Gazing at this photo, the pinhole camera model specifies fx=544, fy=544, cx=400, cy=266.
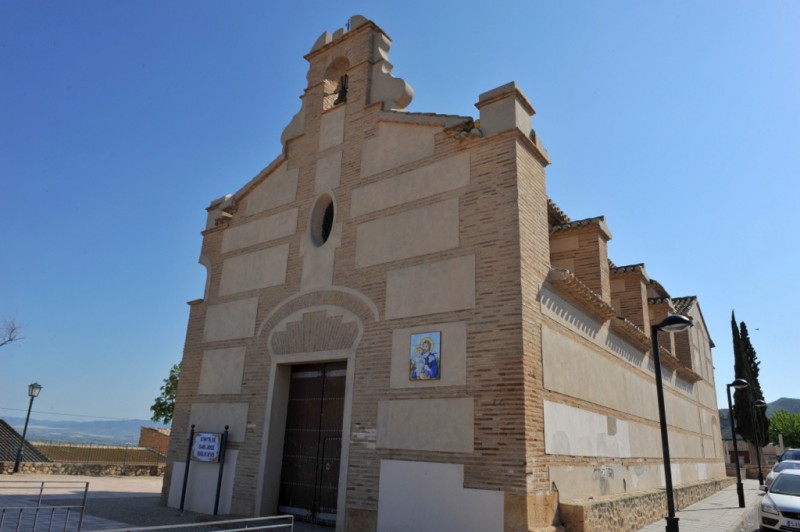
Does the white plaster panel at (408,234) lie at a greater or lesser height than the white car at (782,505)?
greater

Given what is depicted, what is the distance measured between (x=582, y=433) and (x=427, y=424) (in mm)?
3051

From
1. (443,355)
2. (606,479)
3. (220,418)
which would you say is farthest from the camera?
(220,418)

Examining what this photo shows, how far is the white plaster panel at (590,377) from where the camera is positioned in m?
9.27

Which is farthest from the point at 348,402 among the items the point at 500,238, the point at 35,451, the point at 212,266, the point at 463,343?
the point at 35,451

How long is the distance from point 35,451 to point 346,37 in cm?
2030

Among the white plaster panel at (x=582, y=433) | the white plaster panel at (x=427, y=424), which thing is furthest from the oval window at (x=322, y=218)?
the white plaster panel at (x=582, y=433)

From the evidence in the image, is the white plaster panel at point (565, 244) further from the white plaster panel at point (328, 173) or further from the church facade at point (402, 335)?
the white plaster panel at point (328, 173)

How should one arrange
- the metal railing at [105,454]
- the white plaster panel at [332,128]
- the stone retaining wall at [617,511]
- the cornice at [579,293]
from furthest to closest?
1. the metal railing at [105,454]
2. the white plaster panel at [332,128]
3. the cornice at [579,293]
4. the stone retaining wall at [617,511]

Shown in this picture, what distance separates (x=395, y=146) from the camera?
1128cm

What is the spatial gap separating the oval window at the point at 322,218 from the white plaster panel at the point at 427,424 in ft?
14.2

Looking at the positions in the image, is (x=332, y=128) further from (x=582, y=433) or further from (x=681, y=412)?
(x=681, y=412)

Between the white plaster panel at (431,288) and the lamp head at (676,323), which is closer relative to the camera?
the lamp head at (676,323)

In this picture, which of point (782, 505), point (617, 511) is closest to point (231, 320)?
point (617, 511)

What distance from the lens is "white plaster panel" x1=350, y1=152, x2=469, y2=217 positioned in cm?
1010
